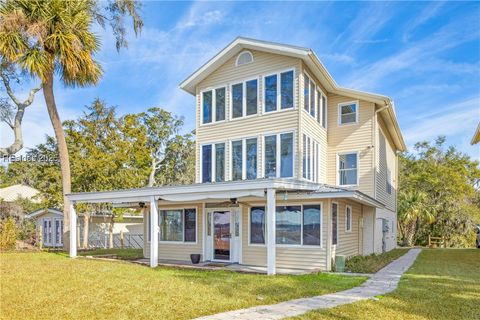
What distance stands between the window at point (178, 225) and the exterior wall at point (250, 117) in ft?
5.07

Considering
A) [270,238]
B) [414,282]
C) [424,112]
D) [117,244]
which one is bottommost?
[117,244]

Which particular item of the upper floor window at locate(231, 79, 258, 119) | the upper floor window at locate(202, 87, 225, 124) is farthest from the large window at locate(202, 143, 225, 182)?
the upper floor window at locate(231, 79, 258, 119)

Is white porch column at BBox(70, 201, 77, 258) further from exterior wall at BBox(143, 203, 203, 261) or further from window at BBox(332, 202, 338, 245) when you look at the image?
window at BBox(332, 202, 338, 245)

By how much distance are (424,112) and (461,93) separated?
512 cm

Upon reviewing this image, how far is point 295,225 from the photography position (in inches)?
497

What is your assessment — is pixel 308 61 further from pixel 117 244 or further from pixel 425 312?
pixel 117 244

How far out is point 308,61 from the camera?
1380 cm

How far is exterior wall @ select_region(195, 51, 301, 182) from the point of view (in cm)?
1380

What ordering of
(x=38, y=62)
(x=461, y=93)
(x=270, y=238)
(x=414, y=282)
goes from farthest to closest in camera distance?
(x=461, y=93), (x=38, y=62), (x=270, y=238), (x=414, y=282)

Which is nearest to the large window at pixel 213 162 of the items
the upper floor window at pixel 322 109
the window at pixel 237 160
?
the window at pixel 237 160

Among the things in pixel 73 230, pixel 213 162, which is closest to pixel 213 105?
pixel 213 162

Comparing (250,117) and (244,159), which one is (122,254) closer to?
(244,159)

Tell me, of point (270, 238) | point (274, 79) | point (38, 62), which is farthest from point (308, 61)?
point (38, 62)

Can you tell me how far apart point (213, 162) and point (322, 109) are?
207 inches
